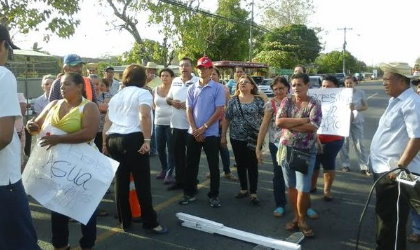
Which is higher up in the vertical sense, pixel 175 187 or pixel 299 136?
pixel 299 136

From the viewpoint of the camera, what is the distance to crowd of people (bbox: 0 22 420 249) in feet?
10.9

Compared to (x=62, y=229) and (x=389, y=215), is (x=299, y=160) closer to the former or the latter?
(x=389, y=215)

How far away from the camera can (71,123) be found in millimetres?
3660

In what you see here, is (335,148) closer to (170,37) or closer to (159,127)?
(159,127)

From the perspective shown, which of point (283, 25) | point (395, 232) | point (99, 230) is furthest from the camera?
point (283, 25)

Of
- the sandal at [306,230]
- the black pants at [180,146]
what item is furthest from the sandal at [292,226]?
the black pants at [180,146]

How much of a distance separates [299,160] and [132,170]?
1779 mm

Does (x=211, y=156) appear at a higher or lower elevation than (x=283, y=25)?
lower

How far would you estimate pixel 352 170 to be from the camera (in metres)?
7.70

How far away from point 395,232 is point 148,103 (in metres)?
2.66

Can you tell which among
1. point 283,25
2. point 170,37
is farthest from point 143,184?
point 283,25

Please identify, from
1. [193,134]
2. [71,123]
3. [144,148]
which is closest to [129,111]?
[144,148]

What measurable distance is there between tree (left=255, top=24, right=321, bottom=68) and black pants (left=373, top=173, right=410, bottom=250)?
42876 mm

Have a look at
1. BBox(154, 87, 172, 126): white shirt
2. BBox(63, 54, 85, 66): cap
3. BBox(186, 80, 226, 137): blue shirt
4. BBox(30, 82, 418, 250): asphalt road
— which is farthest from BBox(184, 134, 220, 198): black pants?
BBox(63, 54, 85, 66): cap
